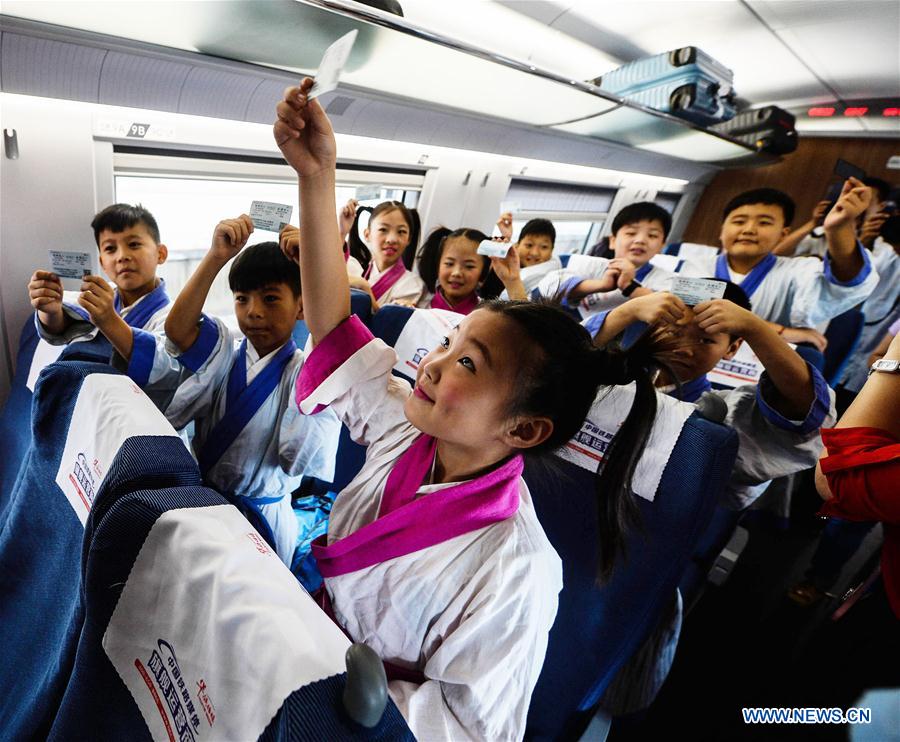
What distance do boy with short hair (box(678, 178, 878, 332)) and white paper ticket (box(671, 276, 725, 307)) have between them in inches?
65.6

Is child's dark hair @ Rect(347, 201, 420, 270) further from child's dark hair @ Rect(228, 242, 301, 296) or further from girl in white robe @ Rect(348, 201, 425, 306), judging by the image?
child's dark hair @ Rect(228, 242, 301, 296)

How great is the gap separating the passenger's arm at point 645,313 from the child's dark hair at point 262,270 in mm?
1086

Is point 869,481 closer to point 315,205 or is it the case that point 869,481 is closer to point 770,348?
point 770,348

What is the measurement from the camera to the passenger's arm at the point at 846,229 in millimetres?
1789

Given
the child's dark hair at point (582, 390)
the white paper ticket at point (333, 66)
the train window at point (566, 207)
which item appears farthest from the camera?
the train window at point (566, 207)

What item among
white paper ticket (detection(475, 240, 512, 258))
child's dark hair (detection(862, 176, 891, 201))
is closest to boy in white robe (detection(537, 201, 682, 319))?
white paper ticket (detection(475, 240, 512, 258))

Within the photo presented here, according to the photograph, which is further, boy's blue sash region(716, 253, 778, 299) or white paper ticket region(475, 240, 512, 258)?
boy's blue sash region(716, 253, 778, 299)

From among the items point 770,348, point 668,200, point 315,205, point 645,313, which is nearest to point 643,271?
point 645,313

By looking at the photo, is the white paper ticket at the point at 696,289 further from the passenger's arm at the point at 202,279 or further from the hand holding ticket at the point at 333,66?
the passenger's arm at the point at 202,279

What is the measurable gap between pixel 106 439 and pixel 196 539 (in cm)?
41

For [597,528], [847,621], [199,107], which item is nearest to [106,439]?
[597,528]

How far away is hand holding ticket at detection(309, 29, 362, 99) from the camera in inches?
32.1

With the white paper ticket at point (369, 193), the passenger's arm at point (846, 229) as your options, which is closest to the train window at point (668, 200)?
the passenger's arm at point (846, 229)

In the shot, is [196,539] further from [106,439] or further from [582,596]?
[582,596]
